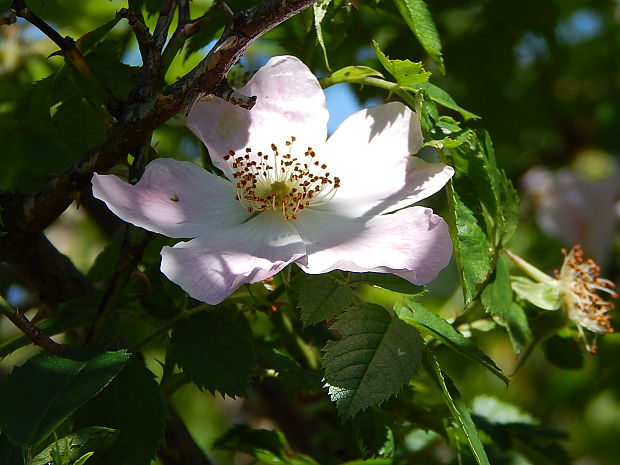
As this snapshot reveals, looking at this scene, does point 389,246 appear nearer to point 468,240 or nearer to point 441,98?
point 468,240

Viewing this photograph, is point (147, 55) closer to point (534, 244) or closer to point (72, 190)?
point (72, 190)

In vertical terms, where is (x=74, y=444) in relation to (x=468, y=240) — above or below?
above

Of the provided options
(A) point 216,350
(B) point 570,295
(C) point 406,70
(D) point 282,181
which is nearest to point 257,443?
(A) point 216,350

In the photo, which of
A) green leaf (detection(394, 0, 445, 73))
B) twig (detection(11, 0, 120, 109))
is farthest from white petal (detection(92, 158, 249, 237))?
green leaf (detection(394, 0, 445, 73))

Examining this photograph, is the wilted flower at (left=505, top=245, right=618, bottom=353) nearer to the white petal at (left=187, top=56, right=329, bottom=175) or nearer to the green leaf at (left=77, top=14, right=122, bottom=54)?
the white petal at (left=187, top=56, right=329, bottom=175)

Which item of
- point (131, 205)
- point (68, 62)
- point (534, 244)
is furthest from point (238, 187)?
point (534, 244)

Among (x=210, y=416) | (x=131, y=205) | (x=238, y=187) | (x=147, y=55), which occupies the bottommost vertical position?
(x=210, y=416)
